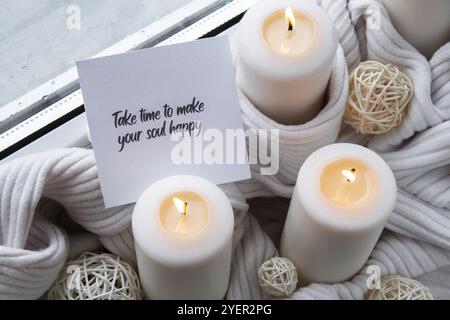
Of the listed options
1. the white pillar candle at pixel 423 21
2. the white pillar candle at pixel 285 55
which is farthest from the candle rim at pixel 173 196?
the white pillar candle at pixel 423 21

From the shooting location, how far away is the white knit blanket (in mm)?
557

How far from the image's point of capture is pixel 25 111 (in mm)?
673

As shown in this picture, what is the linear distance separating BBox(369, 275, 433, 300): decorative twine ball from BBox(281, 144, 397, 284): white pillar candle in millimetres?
44

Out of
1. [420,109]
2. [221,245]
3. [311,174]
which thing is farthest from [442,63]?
[221,245]

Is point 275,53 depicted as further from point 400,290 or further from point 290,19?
point 400,290

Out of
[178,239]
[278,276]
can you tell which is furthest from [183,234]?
[278,276]

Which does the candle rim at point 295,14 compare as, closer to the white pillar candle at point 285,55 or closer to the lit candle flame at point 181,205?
the white pillar candle at point 285,55

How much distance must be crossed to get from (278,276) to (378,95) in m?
0.19

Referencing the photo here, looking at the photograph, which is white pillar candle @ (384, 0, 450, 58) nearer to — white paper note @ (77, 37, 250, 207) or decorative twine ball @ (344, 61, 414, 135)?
decorative twine ball @ (344, 61, 414, 135)

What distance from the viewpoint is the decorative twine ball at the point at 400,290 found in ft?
1.91

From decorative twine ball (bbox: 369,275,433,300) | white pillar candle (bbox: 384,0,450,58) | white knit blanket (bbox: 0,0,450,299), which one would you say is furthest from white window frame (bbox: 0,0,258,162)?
decorative twine ball (bbox: 369,275,433,300)

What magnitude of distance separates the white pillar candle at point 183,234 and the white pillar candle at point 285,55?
0.35 feet

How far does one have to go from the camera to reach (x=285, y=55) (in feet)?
1.82
